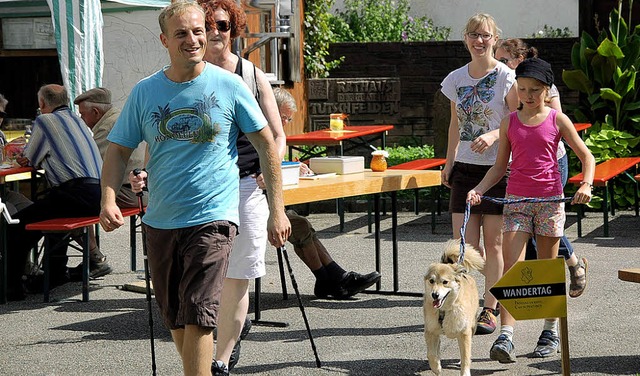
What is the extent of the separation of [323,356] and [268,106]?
1.48 m

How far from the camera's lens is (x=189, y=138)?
475 cm

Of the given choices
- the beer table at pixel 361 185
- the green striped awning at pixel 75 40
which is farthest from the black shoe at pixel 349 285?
the green striped awning at pixel 75 40

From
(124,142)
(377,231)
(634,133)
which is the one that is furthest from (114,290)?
(634,133)

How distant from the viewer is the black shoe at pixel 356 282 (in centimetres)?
802

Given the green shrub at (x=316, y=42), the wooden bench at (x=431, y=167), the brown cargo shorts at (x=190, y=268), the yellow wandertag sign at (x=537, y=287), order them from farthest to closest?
the green shrub at (x=316, y=42) < the wooden bench at (x=431, y=167) < the yellow wandertag sign at (x=537, y=287) < the brown cargo shorts at (x=190, y=268)

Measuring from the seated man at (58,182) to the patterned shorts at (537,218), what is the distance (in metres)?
3.44

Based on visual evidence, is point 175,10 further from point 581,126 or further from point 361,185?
point 581,126

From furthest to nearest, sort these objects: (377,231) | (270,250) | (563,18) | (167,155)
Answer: (563,18) < (270,250) < (377,231) < (167,155)

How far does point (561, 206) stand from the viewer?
6227 mm

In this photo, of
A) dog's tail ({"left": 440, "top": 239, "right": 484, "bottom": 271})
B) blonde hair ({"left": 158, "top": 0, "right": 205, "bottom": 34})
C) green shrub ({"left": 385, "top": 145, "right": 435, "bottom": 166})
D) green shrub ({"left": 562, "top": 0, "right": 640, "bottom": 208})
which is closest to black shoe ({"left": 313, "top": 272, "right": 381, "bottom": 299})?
dog's tail ({"left": 440, "top": 239, "right": 484, "bottom": 271})

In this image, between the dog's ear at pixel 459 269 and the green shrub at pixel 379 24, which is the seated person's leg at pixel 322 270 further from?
the green shrub at pixel 379 24

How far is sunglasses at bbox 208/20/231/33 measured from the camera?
5652mm

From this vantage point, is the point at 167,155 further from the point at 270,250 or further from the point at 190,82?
the point at 270,250

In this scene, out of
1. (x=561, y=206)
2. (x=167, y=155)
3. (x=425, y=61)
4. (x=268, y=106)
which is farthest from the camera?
(x=425, y=61)
